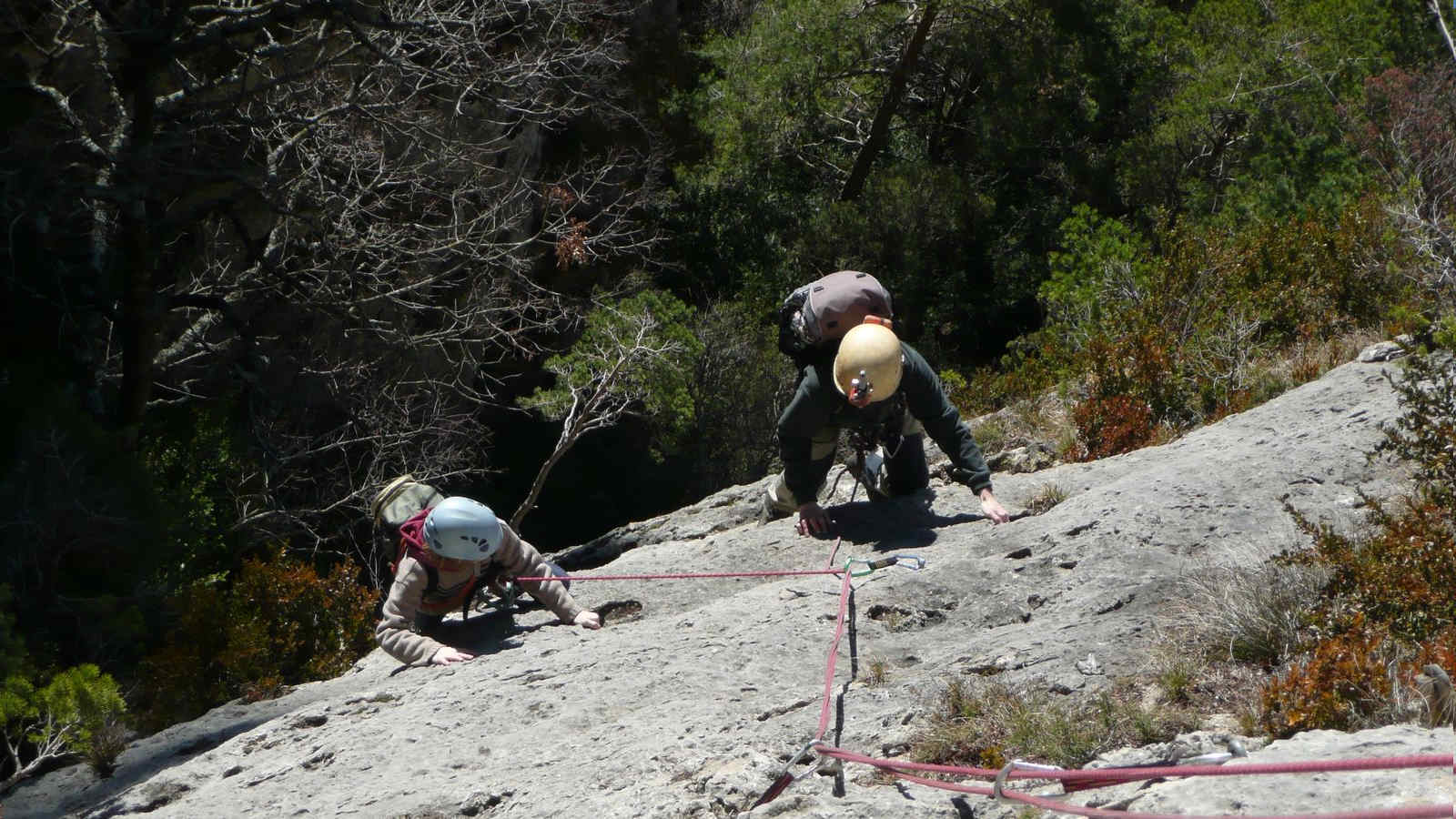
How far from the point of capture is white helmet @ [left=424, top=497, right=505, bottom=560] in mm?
5266

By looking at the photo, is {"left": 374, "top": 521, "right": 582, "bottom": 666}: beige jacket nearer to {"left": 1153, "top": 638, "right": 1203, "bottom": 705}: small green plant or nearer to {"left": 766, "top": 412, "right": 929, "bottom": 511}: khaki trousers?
{"left": 766, "top": 412, "right": 929, "bottom": 511}: khaki trousers

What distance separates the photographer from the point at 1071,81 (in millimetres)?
19062

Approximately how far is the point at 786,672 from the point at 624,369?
9.80 m

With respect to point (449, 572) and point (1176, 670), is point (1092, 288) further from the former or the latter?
point (1176, 670)

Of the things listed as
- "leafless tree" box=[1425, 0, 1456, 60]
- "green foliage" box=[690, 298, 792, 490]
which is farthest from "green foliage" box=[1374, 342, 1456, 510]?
"green foliage" box=[690, 298, 792, 490]

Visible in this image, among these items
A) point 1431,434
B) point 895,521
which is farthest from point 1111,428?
point 1431,434

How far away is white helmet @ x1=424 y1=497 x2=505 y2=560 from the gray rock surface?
45 cm

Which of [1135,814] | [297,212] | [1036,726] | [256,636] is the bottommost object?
[256,636]

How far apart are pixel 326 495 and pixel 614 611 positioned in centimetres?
875

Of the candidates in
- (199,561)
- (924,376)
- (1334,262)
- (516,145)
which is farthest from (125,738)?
(516,145)

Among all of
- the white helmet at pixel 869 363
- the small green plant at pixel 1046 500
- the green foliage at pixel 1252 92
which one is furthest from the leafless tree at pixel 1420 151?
the white helmet at pixel 869 363

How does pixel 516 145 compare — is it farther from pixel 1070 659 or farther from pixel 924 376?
pixel 1070 659

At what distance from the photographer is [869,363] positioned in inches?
202

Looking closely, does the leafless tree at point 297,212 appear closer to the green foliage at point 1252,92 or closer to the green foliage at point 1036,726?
the green foliage at point 1252,92
